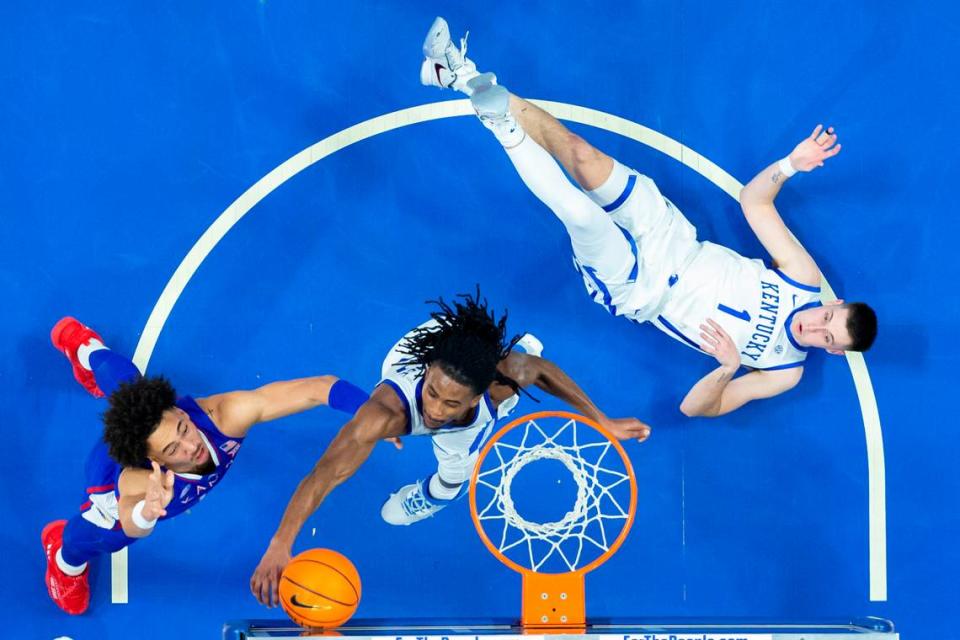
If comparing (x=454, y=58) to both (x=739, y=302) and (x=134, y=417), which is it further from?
(x=134, y=417)

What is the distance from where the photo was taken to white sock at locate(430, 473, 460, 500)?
508 centimetres

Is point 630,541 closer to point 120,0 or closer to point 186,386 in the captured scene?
point 186,386

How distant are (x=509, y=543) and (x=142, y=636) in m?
2.10

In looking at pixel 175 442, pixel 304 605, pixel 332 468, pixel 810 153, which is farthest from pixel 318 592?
pixel 810 153

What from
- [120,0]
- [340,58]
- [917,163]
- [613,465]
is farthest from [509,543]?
[120,0]

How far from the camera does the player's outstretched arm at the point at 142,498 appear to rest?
4.46 metres

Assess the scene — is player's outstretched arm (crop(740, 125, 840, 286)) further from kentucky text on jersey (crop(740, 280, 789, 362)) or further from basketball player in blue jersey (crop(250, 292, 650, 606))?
basketball player in blue jersey (crop(250, 292, 650, 606))

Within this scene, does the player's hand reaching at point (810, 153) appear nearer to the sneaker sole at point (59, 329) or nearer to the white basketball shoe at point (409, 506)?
the white basketball shoe at point (409, 506)

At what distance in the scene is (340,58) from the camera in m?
5.53

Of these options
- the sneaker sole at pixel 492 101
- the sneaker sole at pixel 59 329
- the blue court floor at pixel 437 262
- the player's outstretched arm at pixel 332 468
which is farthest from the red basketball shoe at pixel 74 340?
the sneaker sole at pixel 492 101

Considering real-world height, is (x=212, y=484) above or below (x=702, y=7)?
below

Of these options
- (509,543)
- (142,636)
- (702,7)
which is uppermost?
(702,7)

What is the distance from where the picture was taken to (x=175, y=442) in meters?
4.39

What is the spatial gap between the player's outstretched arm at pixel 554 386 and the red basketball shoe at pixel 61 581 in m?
2.56
